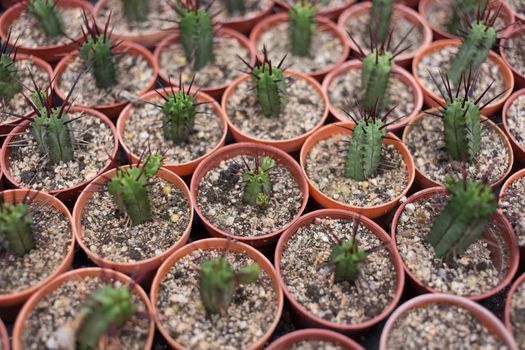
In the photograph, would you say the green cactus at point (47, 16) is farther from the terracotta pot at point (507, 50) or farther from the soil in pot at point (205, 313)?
the terracotta pot at point (507, 50)

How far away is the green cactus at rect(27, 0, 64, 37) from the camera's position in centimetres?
348

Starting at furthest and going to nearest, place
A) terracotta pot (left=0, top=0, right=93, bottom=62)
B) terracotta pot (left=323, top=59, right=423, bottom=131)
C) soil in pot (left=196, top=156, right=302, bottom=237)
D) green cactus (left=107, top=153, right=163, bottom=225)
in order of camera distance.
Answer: terracotta pot (left=0, top=0, right=93, bottom=62) < terracotta pot (left=323, top=59, right=423, bottom=131) < soil in pot (left=196, top=156, right=302, bottom=237) < green cactus (left=107, top=153, right=163, bottom=225)

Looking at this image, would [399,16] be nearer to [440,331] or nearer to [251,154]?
[251,154]

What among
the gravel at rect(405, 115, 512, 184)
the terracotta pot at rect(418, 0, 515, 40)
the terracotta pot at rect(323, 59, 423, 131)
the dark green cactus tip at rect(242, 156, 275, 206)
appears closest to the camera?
the dark green cactus tip at rect(242, 156, 275, 206)

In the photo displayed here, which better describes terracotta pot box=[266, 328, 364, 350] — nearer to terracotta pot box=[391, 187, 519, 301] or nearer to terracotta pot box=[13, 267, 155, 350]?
terracotta pot box=[391, 187, 519, 301]

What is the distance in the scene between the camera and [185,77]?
355 cm

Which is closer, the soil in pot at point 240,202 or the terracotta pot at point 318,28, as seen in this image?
the soil in pot at point 240,202

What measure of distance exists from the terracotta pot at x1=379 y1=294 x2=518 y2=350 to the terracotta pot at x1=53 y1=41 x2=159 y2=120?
6.36 feet

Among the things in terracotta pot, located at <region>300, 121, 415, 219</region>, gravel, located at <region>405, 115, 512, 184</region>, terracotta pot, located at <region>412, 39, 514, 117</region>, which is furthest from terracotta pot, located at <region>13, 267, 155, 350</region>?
terracotta pot, located at <region>412, 39, 514, 117</region>

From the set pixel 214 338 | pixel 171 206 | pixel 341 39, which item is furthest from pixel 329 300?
pixel 341 39

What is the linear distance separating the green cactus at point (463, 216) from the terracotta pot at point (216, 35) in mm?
1531

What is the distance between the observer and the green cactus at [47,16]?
348cm

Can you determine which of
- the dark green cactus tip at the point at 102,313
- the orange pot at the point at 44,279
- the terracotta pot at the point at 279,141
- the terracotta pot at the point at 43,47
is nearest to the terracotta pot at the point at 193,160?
the terracotta pot at the point at 279,141

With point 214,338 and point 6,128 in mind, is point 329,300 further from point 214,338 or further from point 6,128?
point 6,128
